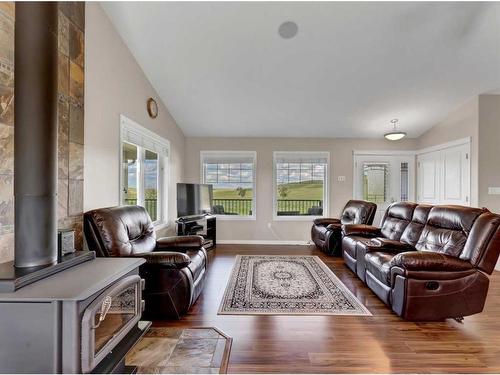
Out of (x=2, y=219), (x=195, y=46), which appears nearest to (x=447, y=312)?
(x=2, y=219)

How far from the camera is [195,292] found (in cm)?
271

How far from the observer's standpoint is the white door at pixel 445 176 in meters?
4.63

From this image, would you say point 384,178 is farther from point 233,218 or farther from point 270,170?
point 233,218

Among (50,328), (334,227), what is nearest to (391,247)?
(334,227)

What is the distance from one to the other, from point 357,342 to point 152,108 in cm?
387

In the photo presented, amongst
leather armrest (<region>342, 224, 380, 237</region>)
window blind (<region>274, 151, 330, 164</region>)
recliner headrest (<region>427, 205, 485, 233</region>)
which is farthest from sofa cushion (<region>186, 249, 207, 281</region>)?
window blind (<region>274, 151, 330, 164</region>)

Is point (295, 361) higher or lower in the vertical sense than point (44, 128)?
lower

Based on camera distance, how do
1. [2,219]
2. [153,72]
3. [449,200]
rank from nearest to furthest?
[2,219], [153,72], [449,200]

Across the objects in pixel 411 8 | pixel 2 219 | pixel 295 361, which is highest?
pixel 411 8

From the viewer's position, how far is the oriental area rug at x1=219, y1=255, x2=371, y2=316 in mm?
2732

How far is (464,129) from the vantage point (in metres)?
4.66

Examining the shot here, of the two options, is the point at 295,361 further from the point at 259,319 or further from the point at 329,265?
the point at 329,265

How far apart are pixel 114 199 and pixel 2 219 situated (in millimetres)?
1309

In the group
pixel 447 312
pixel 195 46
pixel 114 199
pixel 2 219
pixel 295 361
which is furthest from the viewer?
pixel 195 46
